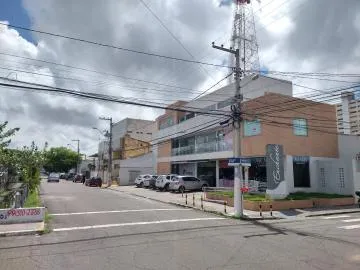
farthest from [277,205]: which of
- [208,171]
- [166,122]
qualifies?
[166,122]

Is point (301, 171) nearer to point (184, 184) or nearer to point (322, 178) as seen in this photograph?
point (322, 178)

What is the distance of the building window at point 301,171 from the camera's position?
95.2 ft

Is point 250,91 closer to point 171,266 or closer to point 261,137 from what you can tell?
point 261,137

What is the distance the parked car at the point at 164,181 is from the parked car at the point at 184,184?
0.98 metres

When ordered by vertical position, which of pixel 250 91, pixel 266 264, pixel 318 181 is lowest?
pixel 266 264

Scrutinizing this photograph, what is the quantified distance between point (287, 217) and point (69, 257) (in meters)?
13.6

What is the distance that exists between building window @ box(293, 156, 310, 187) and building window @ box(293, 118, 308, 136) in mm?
1889

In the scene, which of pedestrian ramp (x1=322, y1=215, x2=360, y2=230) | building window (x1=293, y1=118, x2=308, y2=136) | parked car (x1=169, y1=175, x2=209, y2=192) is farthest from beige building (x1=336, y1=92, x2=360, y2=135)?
pedestrian ramp (x1=322, y1=215, x2=360, y2=230)

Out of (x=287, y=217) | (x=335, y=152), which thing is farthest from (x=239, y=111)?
(x=335, y=152)

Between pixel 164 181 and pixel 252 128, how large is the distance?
11.3m

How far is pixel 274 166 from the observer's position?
24.0 metres

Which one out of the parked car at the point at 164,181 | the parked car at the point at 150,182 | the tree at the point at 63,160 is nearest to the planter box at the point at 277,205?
the parked car at the point at 164,181

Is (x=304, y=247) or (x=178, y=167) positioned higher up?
(x=178, y=167)

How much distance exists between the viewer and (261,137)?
29.0 m
